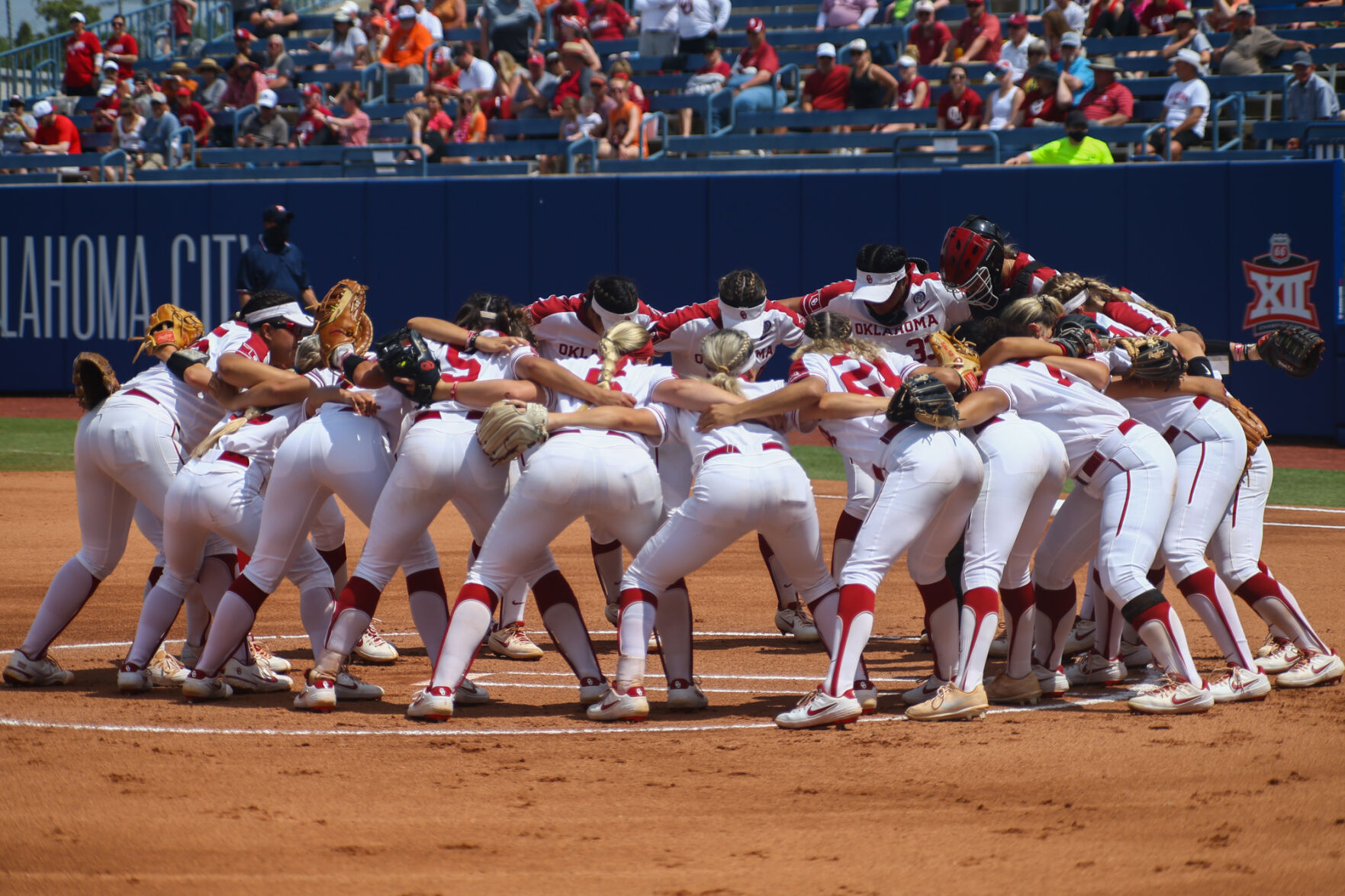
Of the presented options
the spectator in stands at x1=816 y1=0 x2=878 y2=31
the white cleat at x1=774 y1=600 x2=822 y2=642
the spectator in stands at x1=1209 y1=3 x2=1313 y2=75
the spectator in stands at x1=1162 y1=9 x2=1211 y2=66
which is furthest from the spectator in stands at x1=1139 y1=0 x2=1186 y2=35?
the white cleat at x1=774 y1=600 x2=822 y2=642

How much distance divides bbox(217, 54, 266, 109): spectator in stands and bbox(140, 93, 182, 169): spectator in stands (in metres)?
0.90

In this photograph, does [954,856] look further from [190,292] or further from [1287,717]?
[190,292]

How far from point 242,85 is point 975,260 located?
16635mm

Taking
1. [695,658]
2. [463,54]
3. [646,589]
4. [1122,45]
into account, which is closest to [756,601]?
[695,658]

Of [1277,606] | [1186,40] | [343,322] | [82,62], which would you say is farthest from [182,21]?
[1277,606]

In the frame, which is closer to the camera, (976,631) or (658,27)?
(976,631)

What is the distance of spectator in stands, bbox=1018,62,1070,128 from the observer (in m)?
15.1

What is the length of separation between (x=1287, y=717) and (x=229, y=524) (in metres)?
4.35

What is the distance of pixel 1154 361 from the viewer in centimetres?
594

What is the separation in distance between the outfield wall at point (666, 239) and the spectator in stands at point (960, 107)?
2.91 ft

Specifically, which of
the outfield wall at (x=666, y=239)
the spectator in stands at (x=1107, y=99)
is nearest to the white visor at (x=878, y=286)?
the outfield wall at (x=666, y=239)

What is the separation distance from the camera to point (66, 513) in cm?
1169

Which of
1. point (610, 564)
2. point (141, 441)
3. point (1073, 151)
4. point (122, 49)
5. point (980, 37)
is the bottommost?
point (610, 564)

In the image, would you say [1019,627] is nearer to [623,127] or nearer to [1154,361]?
[1154,361]
